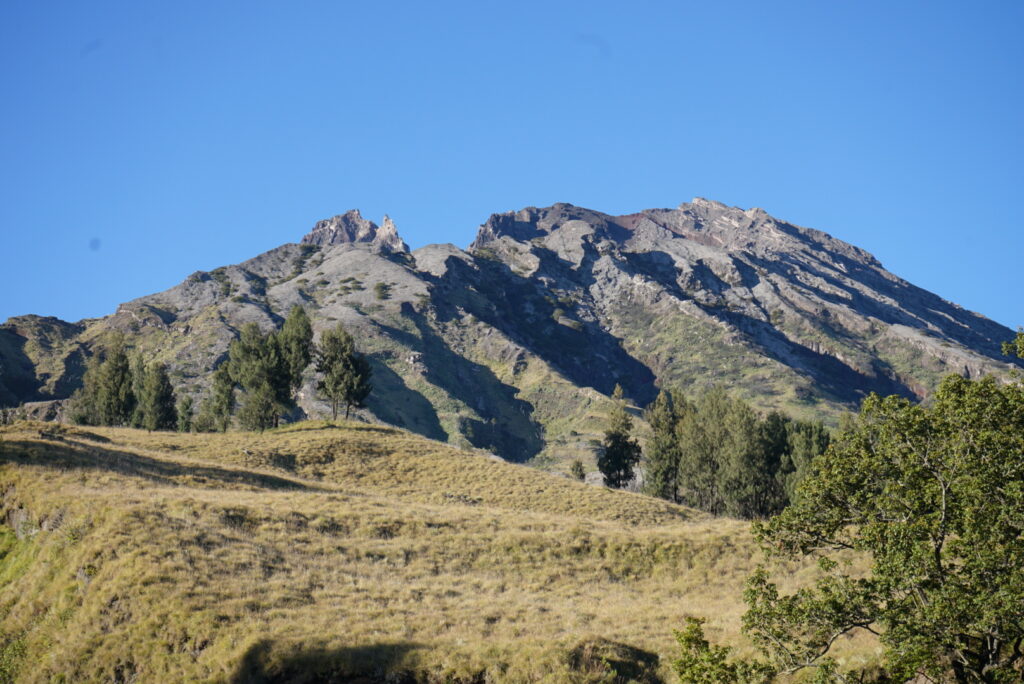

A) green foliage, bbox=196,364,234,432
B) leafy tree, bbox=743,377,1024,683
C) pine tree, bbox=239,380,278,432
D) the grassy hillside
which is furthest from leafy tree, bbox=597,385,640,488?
leafy tree, bbox=743,377,1024,683

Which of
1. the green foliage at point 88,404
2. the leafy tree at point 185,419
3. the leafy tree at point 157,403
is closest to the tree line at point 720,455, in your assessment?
the leafy tree at point 157,403

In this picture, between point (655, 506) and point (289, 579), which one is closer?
point (289, 579)

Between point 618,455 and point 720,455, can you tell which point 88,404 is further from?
point 720,455

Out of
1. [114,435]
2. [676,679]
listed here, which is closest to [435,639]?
[676,679]

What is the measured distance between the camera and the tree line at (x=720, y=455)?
7438cm

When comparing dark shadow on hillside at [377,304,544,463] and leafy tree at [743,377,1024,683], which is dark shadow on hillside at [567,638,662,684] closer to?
leafy tree at [743,377,1024,683]

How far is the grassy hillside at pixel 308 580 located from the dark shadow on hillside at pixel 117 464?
0.63ft

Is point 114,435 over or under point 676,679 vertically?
over

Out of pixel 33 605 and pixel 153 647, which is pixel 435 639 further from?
pixel 33 605

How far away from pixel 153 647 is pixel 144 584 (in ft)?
10.7

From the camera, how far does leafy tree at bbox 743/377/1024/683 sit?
50.9 feet

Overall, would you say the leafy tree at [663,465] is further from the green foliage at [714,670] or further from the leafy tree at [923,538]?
the green foliage at [714,670]

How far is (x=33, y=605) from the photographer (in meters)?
23.5

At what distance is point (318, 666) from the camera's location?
2056cm
